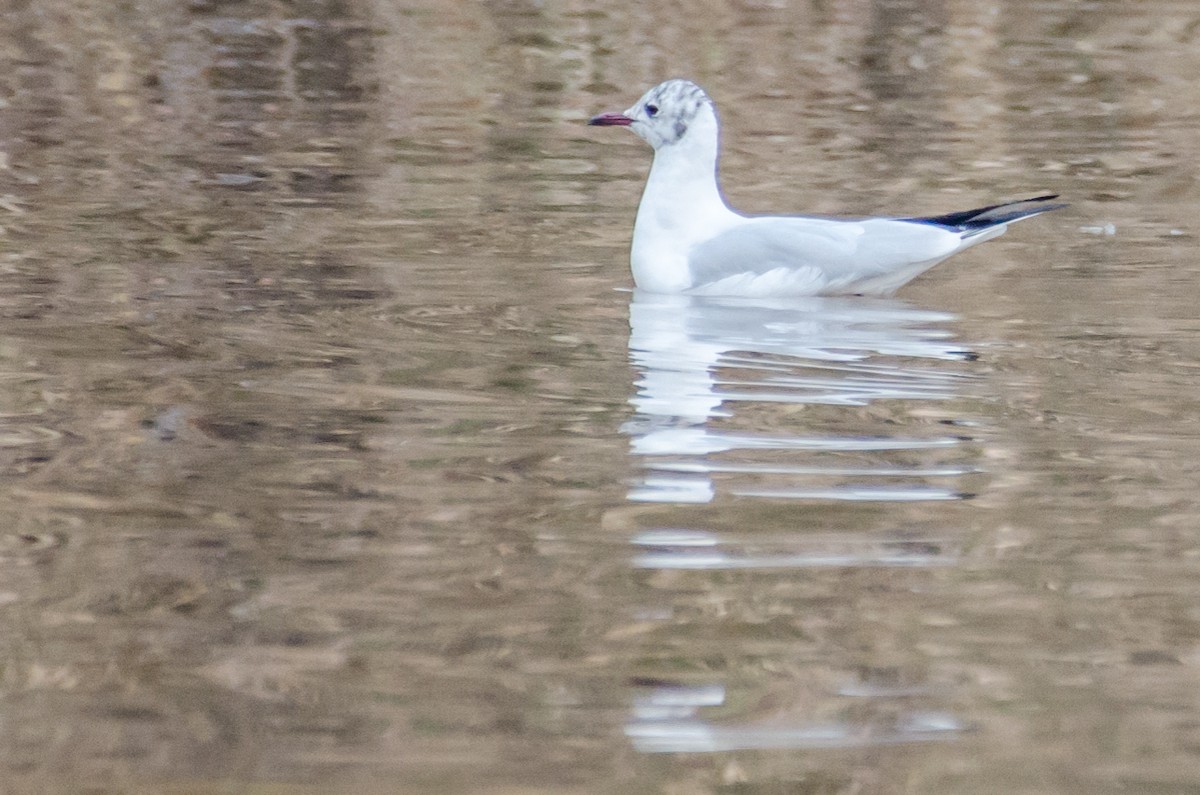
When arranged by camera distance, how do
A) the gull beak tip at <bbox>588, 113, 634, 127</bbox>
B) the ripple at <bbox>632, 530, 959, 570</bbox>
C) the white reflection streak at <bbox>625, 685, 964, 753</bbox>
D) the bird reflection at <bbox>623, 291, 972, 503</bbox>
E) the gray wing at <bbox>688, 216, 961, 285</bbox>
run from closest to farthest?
1. the white reflection streak at <bbox>625, 685, 964, 753</bbox>
2. the ripple at <bbox>632, 530, 959, 570</bbox>
3. the bird reflection at <bbox>623, 291, 972, 503</bbox>
4. the gray wing at <bbox>688, 216, 961, 285</bbox>
5. the gull beak tip at <bbox>588, 113, 634, 127</bbox>

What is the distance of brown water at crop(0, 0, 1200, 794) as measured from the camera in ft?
10.8

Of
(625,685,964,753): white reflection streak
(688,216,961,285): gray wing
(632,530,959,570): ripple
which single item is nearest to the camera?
(625,685,964,753): white reflection streak

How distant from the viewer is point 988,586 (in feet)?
13.2

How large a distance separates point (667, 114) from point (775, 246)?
2.94ft

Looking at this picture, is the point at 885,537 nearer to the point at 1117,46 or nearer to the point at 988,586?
the point at 988,586

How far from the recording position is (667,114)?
779 cm

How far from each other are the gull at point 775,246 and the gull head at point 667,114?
0.24 metres

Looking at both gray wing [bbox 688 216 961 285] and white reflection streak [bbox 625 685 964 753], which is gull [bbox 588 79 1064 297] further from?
white reflection streak [bbox 625 685 964 753]

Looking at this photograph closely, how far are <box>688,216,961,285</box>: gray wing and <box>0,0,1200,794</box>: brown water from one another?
150 millimetres

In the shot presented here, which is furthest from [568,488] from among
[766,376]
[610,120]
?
[610,120]

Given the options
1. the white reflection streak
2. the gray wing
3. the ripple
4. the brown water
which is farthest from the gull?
the white reflection streak

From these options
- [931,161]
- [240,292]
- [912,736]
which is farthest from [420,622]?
[931,161]

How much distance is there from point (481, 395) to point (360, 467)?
0.84 metres

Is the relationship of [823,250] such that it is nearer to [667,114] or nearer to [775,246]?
[775,246]
